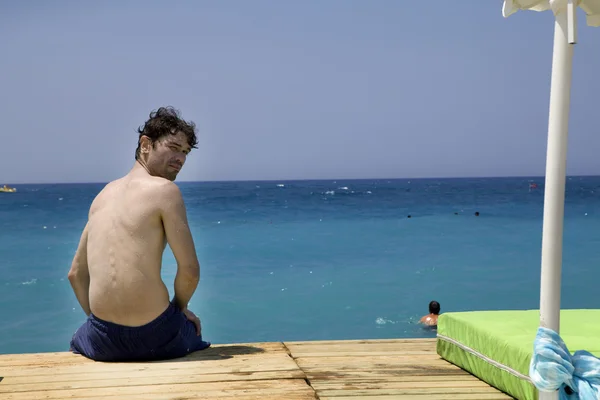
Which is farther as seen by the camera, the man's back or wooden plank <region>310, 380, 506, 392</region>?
the man's back

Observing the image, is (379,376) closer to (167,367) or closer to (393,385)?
(393,385)

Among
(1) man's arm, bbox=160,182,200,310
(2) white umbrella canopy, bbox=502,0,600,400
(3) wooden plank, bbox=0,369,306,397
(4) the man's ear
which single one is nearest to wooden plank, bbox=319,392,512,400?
(3) wooden plank, bbox=0,369,306,397

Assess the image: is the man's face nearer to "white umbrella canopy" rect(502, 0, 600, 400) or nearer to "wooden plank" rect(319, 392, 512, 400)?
"wooden plank" rect(319, 392, 512, 400)

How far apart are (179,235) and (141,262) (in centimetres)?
23

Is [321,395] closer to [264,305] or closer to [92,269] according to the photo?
[92,269]

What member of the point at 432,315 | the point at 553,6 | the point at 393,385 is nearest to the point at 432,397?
the point at 393,385

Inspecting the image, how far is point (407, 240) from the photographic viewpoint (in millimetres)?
27859

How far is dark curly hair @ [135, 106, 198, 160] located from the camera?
3.70 metres

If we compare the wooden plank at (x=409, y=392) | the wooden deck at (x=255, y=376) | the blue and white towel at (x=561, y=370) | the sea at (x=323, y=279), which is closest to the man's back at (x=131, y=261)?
the wooden deck at (x=255, y=376)

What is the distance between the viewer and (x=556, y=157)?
2100mm

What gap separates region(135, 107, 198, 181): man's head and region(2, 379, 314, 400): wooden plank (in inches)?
45.2

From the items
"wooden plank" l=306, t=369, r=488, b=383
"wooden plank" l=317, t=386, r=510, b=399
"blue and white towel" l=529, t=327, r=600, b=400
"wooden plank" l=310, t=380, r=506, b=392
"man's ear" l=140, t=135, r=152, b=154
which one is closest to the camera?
"blue and white towel" l=529, t=327, r=600, b=400

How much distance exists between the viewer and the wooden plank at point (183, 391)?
2.99m

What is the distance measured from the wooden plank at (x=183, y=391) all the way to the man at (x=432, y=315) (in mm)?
7941
